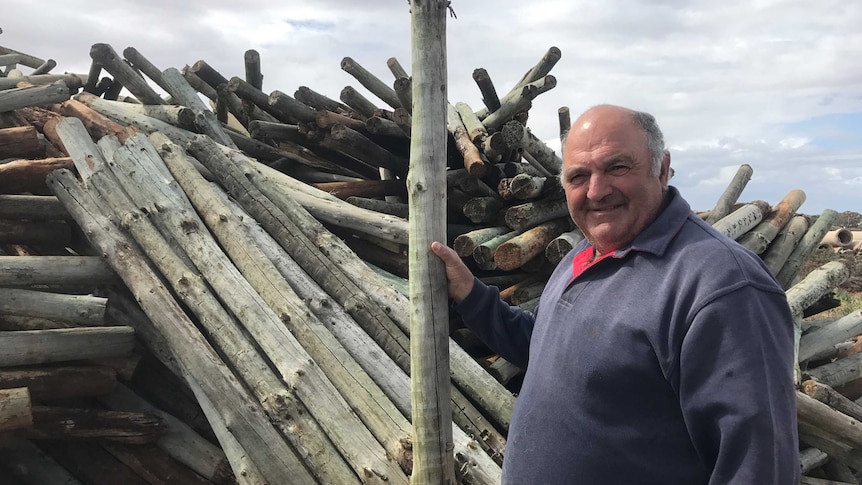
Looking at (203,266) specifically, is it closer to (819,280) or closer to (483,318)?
(483,318)

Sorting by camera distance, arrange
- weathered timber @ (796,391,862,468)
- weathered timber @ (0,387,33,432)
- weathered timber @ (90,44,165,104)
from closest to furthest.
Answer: weathered timber @ (0,387,33,432) < weathered timber @ (796,391,862,468) < weathered timber @ (90,44,165,104)

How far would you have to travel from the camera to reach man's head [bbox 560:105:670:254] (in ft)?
8.04

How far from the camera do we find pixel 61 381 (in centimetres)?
500

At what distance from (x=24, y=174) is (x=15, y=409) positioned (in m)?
2.73

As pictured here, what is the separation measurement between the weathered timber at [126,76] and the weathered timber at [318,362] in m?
3.84

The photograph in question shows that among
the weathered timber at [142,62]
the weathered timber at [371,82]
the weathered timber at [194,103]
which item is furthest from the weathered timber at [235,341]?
the weathered timber at [142,62]

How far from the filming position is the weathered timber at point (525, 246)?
19.1ft

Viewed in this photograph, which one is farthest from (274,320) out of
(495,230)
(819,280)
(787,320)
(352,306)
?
(819,280)

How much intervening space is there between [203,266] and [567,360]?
3430 mm

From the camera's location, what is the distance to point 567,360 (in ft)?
7.93

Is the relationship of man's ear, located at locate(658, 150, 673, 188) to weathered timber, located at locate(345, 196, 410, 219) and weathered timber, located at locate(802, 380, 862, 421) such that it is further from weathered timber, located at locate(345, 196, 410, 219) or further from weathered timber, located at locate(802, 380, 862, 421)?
weathered timber, located at locate(345, 196, 410, 219)

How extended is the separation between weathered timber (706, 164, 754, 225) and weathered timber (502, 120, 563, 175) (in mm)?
1990

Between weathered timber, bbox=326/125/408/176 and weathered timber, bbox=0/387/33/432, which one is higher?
weathered timber, bbox=326/125/408/176

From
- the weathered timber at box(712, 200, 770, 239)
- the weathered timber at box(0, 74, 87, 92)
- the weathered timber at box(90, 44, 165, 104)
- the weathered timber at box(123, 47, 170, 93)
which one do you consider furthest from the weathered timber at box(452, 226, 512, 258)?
the weathered timber at box(0, 74, 87, 92)
